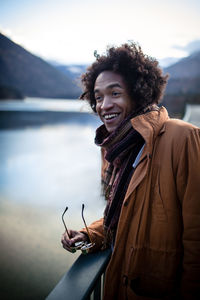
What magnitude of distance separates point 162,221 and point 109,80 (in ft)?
3.32

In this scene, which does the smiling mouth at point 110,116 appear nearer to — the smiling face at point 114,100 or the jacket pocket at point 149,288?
the smiling face at point 114,100

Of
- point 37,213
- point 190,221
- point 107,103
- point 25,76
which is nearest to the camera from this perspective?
point 190,221

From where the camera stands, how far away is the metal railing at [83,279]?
2.86 ft

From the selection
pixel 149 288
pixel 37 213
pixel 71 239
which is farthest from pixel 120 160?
pixel 37 213

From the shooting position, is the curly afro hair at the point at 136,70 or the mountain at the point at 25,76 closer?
the curly afro hair at the point at 136,70

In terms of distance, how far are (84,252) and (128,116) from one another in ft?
2.93

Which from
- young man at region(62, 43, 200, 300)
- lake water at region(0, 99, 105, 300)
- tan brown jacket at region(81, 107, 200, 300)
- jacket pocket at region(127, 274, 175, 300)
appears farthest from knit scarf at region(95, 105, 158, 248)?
lake water at region(0, 99, 105, 300)

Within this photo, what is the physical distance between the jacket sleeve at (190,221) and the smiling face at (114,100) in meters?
0.60

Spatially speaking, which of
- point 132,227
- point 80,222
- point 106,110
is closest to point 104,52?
point 106,110

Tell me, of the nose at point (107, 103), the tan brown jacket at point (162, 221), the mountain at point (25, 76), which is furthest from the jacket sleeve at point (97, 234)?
the mountain at point (25, 76)

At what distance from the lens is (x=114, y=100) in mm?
1402

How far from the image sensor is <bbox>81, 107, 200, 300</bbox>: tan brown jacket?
0.92m

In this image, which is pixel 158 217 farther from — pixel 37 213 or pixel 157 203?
pixel 37 213

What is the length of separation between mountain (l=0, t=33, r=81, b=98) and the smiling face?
256 ft
